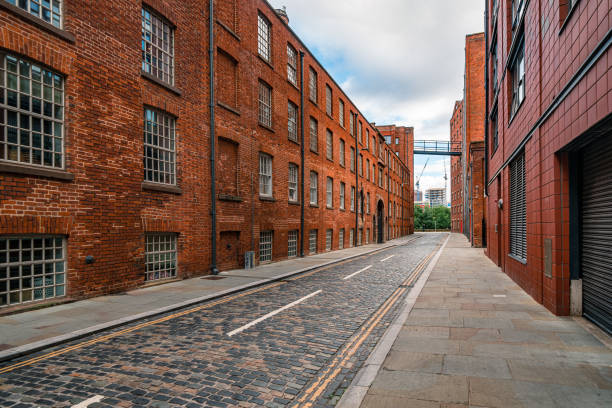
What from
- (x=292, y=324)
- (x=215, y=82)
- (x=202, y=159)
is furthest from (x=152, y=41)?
(x=292, y=324)

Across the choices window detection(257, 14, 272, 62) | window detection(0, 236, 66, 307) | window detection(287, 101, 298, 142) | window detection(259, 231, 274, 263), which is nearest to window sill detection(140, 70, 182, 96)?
window detection(0, 236, 66, 307)

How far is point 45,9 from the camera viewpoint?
816cm

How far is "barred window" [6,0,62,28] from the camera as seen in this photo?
781 cm

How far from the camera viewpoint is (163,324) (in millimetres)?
6906

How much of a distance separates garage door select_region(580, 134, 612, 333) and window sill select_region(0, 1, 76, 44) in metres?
10.8

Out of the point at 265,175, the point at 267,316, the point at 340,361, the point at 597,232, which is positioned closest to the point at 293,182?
the point at 265,175

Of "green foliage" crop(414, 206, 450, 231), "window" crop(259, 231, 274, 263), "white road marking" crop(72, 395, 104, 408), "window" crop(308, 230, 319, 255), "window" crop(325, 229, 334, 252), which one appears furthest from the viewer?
"green foliage" crop(414, 206, 450, 231)

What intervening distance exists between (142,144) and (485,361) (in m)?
9.76

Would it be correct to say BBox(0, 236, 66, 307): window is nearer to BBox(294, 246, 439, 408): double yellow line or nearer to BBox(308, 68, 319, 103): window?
BBox(294, 246, 439, 408): double yellow line

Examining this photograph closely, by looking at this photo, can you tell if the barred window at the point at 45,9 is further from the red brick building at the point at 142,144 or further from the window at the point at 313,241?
the window at the point at 313,241

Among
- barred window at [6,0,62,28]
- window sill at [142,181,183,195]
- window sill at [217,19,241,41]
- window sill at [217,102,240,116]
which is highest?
window sill at [217,19,241,41]

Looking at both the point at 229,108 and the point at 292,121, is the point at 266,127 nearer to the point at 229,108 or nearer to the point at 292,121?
the point at 229,108

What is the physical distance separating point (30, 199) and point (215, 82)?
8.06 meters

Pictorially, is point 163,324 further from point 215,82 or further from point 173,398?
point 215,82
